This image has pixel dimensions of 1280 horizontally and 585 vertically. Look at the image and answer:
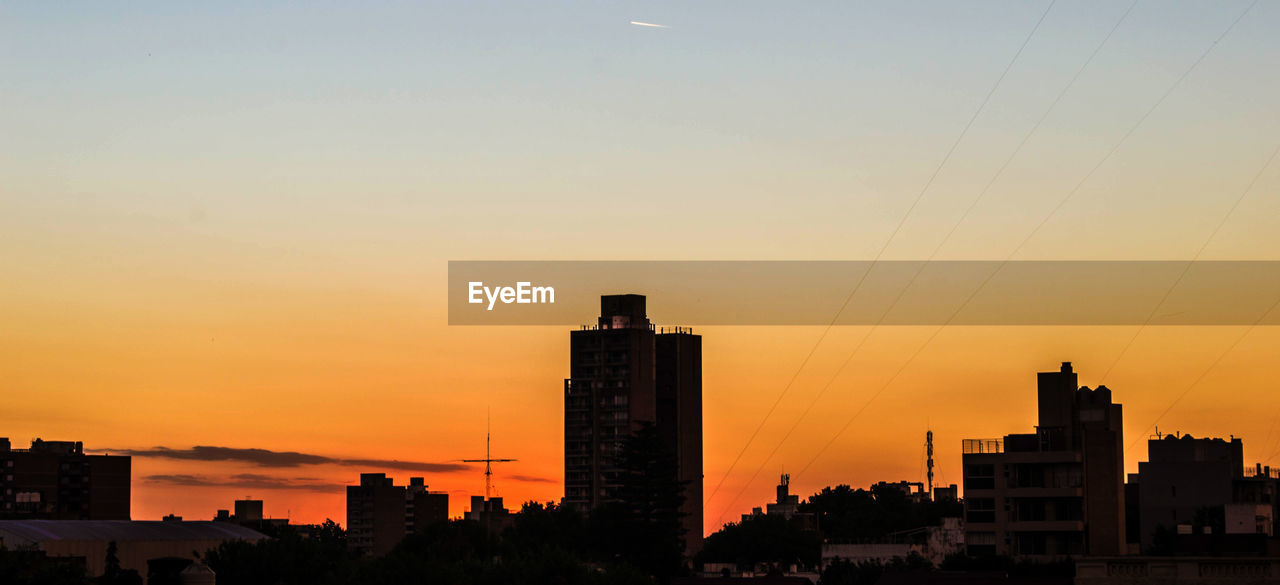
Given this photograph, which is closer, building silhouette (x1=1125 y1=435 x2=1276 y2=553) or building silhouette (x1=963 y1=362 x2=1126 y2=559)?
building silhouette (x1=963 y1=362 x2=1126 y2=559)

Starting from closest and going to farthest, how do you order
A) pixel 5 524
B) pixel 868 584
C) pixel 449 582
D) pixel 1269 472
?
pixel 449 582
pixel 868 584
pixel 5 524
pixel 1269 472

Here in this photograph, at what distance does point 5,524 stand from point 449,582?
5486 centimetres

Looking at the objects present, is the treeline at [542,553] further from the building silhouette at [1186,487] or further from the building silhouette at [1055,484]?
the building silhouette at [1186,487]

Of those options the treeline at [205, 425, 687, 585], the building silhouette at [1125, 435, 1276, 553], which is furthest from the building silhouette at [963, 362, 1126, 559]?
the treeline at [205, 425, 687, 585]

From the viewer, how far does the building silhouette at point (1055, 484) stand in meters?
138

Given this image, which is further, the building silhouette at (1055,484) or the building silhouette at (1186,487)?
the building silhouette at (1186,487)

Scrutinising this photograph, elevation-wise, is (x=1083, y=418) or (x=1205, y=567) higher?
(x=1083, y=418)

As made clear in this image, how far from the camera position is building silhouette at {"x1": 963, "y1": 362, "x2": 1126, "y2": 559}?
13762 cm

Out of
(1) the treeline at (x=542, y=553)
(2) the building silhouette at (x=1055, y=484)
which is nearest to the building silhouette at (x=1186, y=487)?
(2) the building silhouette at (x=1055, y=484)

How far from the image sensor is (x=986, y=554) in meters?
141

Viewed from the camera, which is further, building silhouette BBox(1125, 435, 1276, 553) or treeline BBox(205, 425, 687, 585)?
building silhouette BBox(1125, 435, 1276, 553)

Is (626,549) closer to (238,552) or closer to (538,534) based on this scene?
(538,534)

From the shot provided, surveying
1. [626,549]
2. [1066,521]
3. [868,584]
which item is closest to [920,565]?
[868,584]

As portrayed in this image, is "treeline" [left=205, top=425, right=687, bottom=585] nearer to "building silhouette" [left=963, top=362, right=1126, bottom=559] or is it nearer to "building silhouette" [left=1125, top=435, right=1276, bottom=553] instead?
"building silhouette" [left=963, top=362, right=1126, bottom=559]
